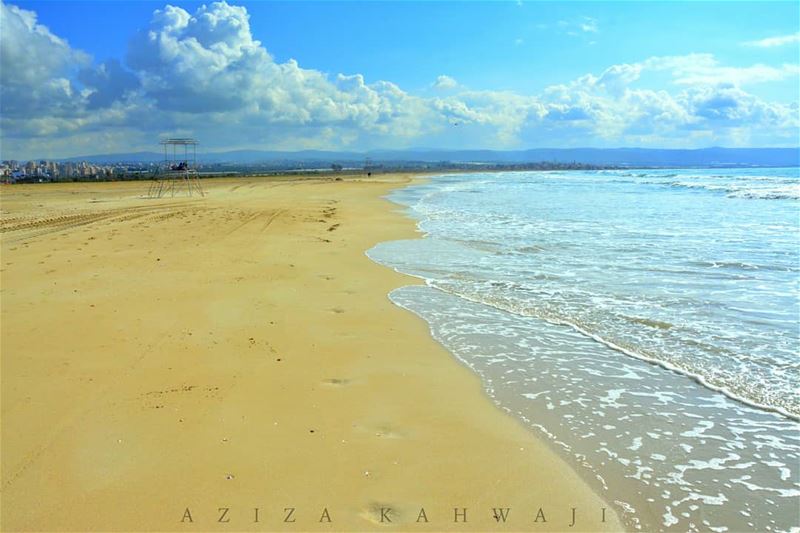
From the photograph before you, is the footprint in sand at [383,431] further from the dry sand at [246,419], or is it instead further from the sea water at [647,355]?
the sea water at [647,355]

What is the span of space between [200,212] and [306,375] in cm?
1705

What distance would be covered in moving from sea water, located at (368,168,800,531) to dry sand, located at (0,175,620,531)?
388 mm

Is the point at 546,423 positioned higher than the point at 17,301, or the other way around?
the point at 17,301

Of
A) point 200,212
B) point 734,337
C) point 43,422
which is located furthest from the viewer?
point 200,212

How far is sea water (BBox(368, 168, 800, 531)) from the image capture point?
333 centimetres

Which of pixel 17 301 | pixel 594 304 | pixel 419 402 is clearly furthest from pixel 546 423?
pixel 17 301

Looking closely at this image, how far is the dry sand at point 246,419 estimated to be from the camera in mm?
2977

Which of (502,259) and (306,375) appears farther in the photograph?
(502,259)

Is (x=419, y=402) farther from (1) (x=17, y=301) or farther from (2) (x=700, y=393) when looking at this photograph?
(1) (x=17, y=301)

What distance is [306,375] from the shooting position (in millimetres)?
4781

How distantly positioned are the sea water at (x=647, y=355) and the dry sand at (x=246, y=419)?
1.27 ft

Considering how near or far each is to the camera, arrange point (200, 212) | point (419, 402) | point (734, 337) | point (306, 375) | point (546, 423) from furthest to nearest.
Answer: point (200, 212) → point (734, 337) → point (306, 375) → point (419, 402) → point (546, 423)

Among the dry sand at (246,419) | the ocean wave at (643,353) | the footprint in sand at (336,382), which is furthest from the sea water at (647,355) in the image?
the footprint in sand at (336,382)

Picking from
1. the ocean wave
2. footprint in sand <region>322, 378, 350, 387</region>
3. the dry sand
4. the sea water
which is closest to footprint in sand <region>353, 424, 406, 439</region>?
the dry sand
